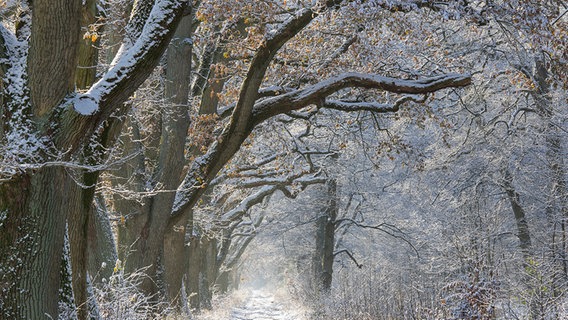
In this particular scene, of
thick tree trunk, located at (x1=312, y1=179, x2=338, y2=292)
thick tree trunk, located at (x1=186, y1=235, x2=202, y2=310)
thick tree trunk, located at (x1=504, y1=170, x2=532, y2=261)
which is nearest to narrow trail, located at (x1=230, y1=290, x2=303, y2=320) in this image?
thick tree trunk, located at (x1=186, y1=235, x2=202, y2=310)

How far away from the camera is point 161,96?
11586mm

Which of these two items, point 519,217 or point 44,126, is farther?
point 519,217

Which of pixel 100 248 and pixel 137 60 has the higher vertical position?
pixel 137 60

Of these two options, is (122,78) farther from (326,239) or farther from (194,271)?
(326,239)

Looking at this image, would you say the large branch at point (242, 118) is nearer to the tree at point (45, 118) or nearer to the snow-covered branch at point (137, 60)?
the snow-covered branch at point (137, 60)

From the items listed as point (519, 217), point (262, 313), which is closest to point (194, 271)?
point (262, 313)

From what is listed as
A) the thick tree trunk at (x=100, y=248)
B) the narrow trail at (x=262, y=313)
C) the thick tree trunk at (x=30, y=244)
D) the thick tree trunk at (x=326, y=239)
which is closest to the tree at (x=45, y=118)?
the thick tree trunk at (x=30, y=244)

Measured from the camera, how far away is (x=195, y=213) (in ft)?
56.0

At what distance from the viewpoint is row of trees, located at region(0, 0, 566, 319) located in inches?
218

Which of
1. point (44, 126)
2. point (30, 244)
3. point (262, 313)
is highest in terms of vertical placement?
point (44, 126)

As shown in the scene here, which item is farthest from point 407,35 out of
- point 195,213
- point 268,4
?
point 195,213

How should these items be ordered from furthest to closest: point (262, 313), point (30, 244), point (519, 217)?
1. point (262, 313)
2. point (519, 217)
3. point (30, 244)

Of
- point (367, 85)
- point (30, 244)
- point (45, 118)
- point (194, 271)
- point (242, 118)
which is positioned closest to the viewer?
point (30, 244)

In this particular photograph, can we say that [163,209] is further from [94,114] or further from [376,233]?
[376,233]
